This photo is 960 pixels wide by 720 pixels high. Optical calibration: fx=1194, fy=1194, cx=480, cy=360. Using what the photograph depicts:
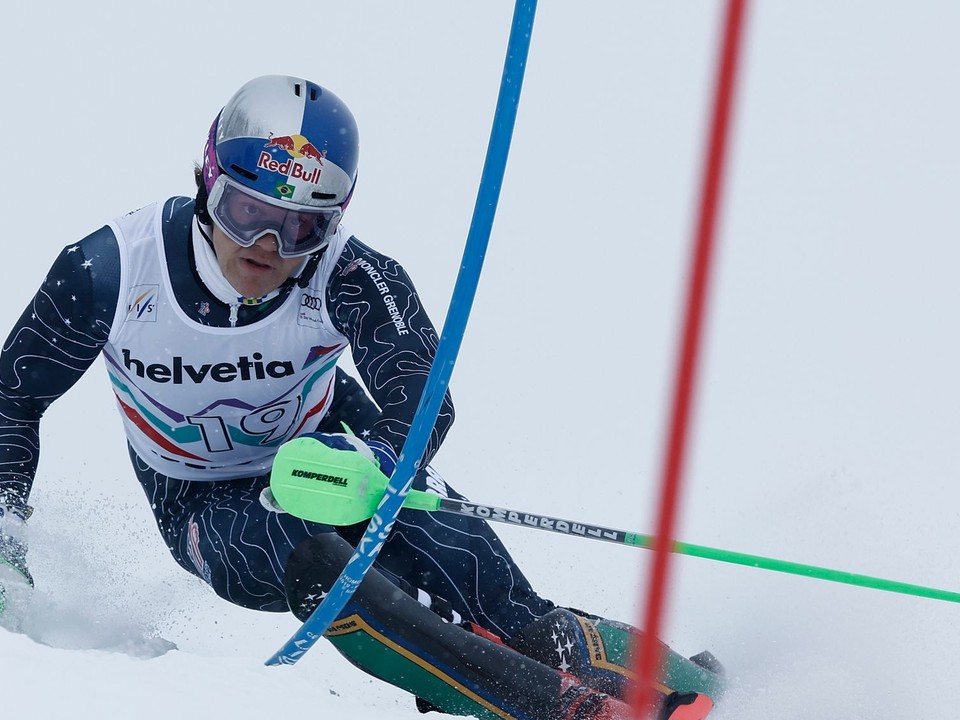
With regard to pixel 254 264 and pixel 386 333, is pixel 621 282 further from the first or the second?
pixel 254 264

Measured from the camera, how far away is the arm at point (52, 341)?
109 inches

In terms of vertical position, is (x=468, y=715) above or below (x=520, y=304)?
below

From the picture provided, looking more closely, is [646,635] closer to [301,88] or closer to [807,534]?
[301,88]

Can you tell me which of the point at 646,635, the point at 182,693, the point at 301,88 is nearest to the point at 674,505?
the point at 646,635

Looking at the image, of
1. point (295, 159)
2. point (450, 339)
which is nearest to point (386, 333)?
point (295, 159)

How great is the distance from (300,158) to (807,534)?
2258 millimetres

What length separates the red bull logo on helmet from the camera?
2.64 m

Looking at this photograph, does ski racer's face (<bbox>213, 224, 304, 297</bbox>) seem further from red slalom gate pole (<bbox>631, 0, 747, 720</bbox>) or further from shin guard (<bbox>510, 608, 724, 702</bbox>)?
red slalom gate pole (<bbox>631, 0, 747, 720</bbox>)

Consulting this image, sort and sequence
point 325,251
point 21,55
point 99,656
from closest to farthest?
point 99,656 < point 325,251 < point 21,55

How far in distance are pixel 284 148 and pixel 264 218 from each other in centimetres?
16

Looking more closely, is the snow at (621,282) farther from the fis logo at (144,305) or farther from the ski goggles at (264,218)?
the ski goggles at (264,218)

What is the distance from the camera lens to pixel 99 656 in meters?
1.98

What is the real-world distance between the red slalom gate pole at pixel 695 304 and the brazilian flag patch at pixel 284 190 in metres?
1.48

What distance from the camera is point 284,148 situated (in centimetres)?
264
